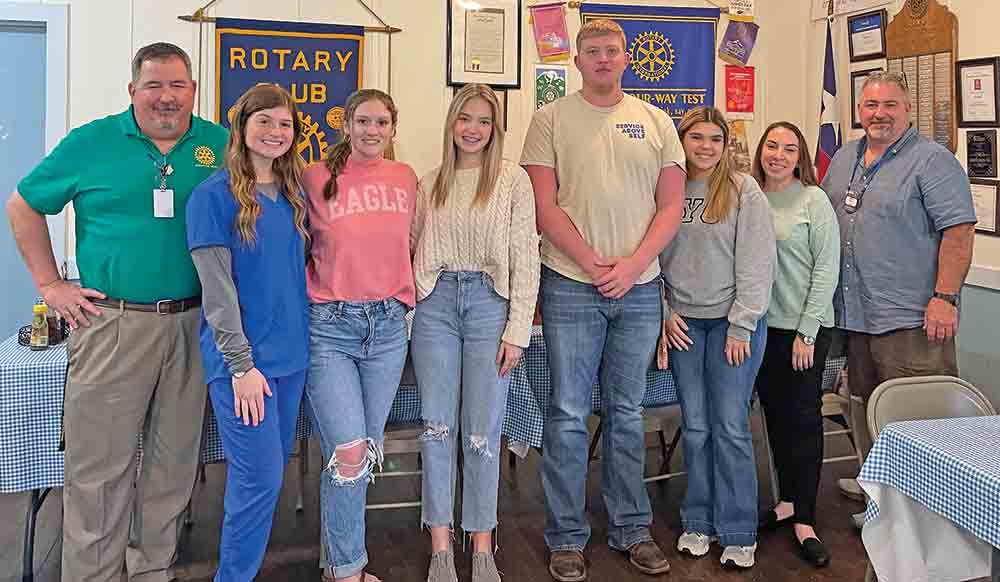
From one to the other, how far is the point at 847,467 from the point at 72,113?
382 centimetres

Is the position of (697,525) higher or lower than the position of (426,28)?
lower

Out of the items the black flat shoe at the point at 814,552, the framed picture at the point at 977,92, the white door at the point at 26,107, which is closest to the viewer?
the black flat shoe at the point at 814,552

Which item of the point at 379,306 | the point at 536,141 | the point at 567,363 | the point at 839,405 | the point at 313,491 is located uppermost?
the point at 536,141

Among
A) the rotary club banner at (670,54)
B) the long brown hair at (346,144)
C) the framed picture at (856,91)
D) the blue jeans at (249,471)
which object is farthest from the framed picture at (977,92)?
the blue jeans at (249,471)

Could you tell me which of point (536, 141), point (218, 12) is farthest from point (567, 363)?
point (218, 12)

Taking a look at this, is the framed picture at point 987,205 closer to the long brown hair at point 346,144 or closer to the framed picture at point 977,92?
the framed picture at point 977,92

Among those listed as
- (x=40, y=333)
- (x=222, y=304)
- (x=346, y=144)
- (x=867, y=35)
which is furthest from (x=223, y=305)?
(x=867, y=35)

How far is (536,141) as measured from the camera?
2.63m

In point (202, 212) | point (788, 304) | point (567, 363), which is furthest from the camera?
point (788, 304)

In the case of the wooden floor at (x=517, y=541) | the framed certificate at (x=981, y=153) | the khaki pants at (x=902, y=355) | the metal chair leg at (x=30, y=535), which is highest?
the framed certificate at (x=981, y=153)

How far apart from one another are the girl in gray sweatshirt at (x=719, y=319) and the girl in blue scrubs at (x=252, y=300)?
121 centimetres

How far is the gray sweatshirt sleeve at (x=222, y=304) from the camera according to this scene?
81.0 inches

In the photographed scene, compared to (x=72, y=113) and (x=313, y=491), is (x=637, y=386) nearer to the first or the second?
(x=313, y=491)

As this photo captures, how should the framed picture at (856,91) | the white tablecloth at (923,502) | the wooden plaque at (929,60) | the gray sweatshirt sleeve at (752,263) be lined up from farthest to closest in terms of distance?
the framed picture at (856,91) → the wooden plaque at (929,60) → the gray sweatshirt sleeve at (752,263) → the white tablecloth at (923,502)
